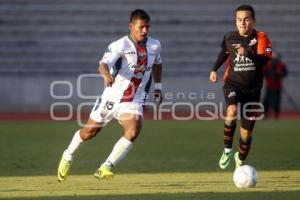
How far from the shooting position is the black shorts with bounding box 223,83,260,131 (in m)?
10.6

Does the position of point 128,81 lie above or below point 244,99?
above

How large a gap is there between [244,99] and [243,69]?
388 millimetres

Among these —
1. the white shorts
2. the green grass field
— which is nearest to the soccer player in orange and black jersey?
the green grass field

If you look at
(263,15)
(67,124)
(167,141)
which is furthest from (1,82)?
(167,141)

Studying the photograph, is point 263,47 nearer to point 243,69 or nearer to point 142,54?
point 243,69

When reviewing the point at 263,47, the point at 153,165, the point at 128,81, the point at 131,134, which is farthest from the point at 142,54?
the point at 153,165

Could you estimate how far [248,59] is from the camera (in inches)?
411

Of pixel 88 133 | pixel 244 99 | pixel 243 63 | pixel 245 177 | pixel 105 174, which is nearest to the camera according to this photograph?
pixel 245 177

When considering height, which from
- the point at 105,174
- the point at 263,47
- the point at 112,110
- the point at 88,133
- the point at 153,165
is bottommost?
the point at 153,165

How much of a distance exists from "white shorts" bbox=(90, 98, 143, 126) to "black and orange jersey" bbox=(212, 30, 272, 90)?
1.39 metres

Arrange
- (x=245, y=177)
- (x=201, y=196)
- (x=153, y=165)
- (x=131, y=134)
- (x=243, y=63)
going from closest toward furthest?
(x=201, y=196)
(x=245, y=177)
(x=131, y=134)
(x=243, y=63)
(x=153, y=165)

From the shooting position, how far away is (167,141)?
16.1 metres

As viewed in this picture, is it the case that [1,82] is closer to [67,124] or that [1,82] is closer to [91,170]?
[67,124]

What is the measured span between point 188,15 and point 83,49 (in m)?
3.61
